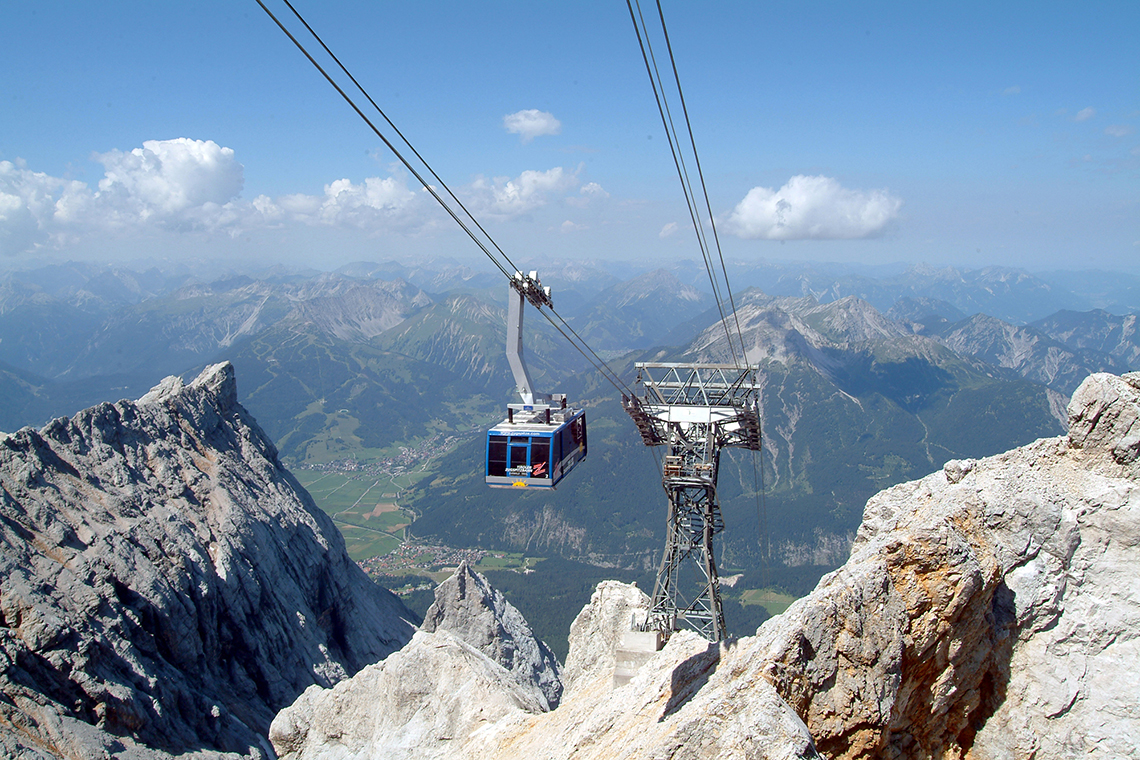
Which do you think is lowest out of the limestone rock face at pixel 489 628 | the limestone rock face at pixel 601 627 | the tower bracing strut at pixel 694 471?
the limestone rock face at pixel 489 628

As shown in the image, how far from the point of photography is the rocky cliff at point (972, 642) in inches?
432

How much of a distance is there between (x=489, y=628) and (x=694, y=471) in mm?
39581

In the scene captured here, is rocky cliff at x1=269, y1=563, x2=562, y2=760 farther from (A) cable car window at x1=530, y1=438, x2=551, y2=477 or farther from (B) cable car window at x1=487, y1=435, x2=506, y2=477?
(A) cable car window at x1=530, y1=438, x2=551, y2=477

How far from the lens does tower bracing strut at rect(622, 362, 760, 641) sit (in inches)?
1136

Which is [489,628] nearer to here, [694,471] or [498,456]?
[498,456]

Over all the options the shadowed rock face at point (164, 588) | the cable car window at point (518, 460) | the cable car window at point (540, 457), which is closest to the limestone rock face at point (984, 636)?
the cable car window at point (540, 457)

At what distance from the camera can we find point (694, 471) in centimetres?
2850

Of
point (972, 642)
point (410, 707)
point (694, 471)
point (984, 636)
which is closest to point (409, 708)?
point (410, 707)

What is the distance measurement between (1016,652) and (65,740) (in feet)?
117

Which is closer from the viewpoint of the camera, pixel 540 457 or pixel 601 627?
pixel 540 457

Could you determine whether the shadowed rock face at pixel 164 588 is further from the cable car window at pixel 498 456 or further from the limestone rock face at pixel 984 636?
the limestone rock face at pixel 984 636

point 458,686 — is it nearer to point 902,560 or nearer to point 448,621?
point 902,560

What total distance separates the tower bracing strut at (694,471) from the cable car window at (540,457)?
199 inches

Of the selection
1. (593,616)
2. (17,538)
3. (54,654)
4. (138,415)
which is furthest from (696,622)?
(138,415)
